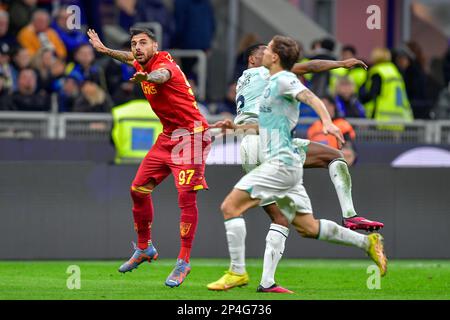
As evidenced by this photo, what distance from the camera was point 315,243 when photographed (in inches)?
709

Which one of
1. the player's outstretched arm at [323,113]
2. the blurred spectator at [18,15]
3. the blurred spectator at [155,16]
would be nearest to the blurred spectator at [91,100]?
the blurred spectator at [18,15]

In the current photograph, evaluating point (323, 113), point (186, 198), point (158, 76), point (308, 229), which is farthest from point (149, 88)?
point (323, 113)

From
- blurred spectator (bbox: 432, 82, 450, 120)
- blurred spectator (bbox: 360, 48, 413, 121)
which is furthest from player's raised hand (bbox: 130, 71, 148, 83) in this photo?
blurred spectator (bbox: 432, 82, 450, 120)

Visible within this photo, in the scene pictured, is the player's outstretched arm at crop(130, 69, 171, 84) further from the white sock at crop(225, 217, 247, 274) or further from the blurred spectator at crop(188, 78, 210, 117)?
the blurred spectator at crop(188, 78, 210, 117)

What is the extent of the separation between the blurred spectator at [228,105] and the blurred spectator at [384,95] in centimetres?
197

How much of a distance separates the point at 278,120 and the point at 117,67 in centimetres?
858

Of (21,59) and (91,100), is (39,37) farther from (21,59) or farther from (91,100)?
(91,100)

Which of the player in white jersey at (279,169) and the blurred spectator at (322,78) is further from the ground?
the blurred spectator at (322,78)

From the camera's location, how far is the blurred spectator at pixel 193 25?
22.2m

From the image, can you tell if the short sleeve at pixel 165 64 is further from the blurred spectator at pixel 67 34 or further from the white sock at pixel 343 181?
the blurred spectator at pixel 67 34

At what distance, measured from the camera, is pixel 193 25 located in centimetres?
2230

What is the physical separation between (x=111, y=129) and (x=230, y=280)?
20.9 feet
